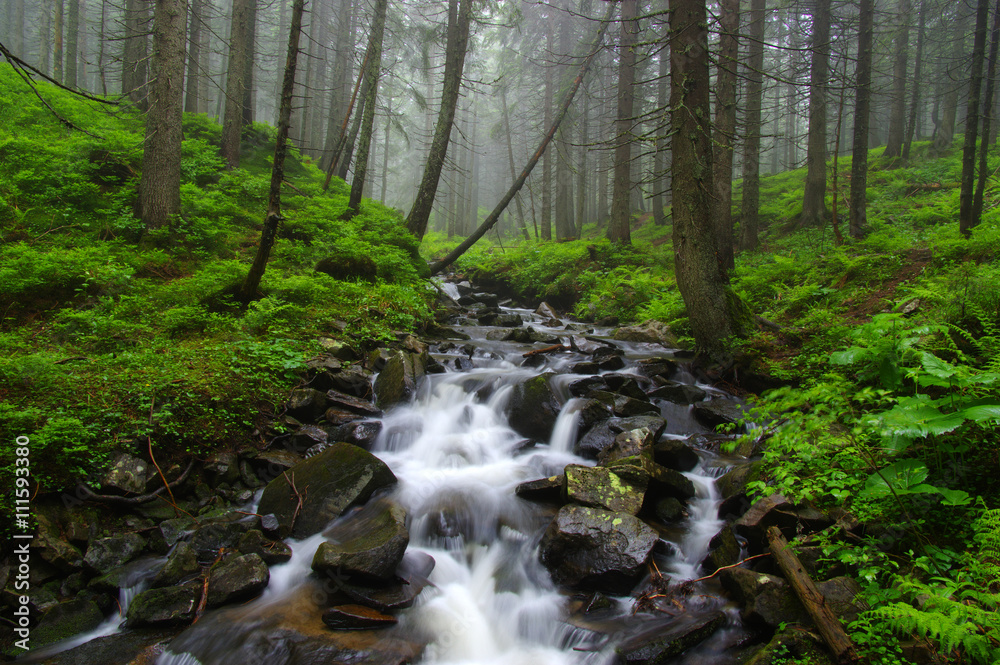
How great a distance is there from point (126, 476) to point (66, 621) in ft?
3.92

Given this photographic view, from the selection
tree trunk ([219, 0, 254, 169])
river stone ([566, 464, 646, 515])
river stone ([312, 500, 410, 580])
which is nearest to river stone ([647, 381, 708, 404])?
river stone ([566, 464, 646, 515])

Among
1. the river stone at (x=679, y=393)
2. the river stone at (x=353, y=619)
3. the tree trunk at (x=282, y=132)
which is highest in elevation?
the tree trunk at (x=282, y=132)

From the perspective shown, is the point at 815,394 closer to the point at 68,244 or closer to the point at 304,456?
the point at 304,456

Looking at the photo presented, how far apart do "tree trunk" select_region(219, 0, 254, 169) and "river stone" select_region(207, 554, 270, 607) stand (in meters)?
12.0

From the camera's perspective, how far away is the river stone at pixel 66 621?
327 cm

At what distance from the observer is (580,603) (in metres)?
3.98

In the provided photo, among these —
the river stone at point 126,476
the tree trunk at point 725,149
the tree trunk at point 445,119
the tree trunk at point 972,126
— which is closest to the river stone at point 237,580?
the river stone at point 126,476

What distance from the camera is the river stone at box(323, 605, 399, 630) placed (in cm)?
362

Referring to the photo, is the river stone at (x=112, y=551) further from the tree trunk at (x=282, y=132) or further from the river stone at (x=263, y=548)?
the tree trunk at (x=282, y=132)

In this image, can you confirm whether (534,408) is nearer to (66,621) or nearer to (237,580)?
(237,580)

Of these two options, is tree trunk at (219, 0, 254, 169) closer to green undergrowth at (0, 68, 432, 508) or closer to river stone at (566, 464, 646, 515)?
green undergrowth at (0, 68, 432, 508)

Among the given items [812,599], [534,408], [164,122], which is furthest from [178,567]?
[164,122]

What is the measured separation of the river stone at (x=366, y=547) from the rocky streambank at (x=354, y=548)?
2 cm

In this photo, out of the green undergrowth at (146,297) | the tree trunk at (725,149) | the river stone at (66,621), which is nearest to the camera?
the river stone at (66,621)
